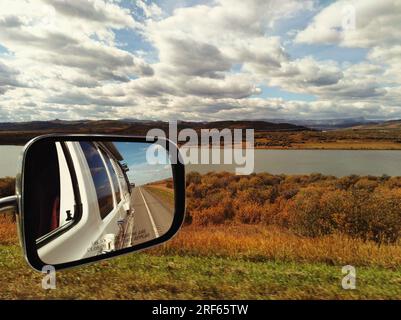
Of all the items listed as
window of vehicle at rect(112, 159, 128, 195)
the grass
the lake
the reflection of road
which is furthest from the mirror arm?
the lake

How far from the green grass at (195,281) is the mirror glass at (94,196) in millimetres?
3530

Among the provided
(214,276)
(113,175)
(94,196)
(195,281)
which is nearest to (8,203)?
(94,196)

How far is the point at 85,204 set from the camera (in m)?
2.27

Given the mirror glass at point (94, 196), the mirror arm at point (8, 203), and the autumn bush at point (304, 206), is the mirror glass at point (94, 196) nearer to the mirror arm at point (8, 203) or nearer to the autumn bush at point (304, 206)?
the mirror arm at point (8, 203)

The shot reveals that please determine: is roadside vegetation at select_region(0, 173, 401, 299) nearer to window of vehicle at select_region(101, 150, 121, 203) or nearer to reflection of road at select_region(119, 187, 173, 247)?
reflection of road at select_region(119, 187, 173, 247)

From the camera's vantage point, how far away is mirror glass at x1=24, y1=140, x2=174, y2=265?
165 centimetres

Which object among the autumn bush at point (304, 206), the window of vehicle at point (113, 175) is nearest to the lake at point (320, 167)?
the autumn bush at point (304, 206)

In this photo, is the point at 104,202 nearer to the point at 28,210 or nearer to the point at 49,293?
the point at 28,210

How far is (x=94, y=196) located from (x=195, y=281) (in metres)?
4.59

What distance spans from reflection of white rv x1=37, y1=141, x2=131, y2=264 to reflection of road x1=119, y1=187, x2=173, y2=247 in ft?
0.21

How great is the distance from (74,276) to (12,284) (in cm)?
92

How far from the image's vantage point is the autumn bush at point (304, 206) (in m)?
15.8

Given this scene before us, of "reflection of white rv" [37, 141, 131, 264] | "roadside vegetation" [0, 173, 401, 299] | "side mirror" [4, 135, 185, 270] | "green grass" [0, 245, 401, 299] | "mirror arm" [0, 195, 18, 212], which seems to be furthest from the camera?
"roadside vegetation" [0, 173, 401, 299]

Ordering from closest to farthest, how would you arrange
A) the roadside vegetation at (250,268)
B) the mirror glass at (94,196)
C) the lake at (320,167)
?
the mirror glass at (94,196)
the roadside vegetation at (250,268)
the lake at (320,167)
